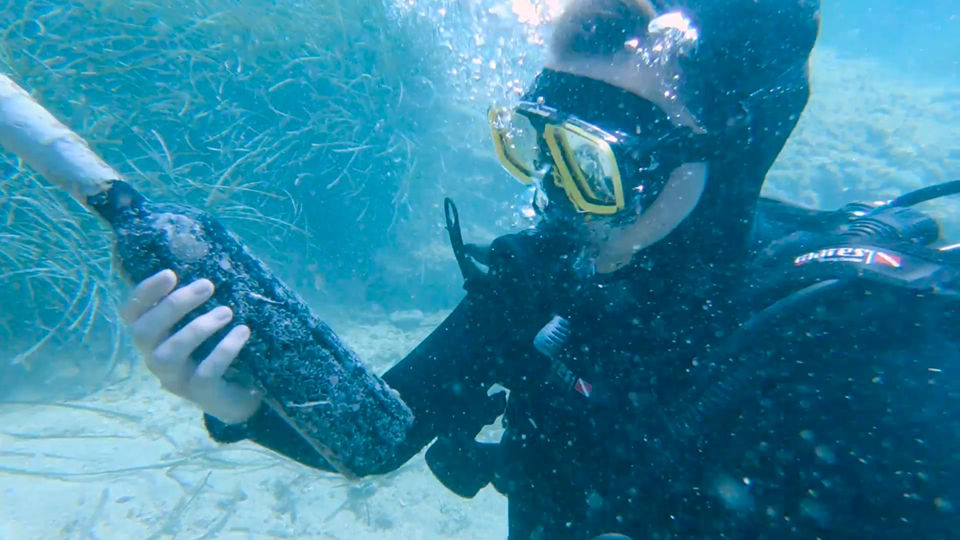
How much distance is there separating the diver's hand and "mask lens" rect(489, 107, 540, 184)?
1.43 meters

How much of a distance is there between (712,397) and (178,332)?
1647 millimetres

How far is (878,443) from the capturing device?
131cm

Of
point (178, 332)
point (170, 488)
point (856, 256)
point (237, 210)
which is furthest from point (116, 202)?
point (237, 210)

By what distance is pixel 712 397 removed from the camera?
5.22ft

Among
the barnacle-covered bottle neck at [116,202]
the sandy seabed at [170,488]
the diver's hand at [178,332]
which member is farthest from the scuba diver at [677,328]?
the sandy seabed at [170,488]

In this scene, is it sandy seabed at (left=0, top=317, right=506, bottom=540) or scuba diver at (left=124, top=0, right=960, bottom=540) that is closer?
scuba diver at (left=124, top=0, right=960, bottom=540)

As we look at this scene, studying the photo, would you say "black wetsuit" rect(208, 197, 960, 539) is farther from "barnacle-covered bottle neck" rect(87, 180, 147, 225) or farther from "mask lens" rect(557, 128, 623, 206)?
→ "barnacle-covered bottle neck" rect(87, 180, 147, 225)

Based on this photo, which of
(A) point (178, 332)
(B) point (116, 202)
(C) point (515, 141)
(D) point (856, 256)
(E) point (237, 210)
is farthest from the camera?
(E) point (237, 210)

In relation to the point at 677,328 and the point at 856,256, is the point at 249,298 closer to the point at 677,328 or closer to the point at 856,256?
the point at 677,328

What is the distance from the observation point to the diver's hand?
1.30 m

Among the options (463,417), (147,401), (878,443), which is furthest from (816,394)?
(147,401)

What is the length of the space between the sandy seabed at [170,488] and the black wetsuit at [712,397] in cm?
237

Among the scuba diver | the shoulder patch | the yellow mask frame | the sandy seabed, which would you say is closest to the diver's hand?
the scuba diver

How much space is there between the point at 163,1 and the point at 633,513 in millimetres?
7667
